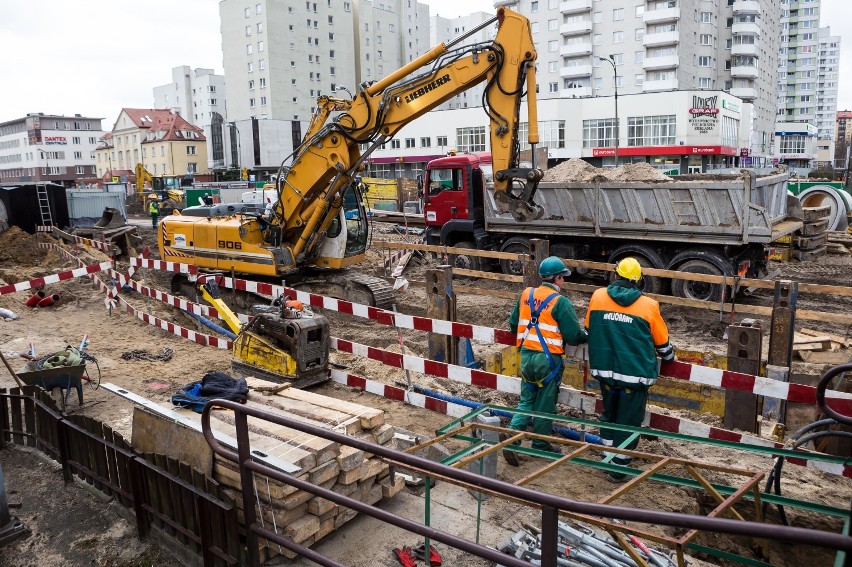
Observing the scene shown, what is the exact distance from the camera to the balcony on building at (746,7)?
69.5 m

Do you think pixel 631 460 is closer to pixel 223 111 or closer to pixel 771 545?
pixel 771 545

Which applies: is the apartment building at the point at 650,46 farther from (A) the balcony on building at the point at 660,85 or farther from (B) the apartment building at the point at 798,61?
(B) the apartment building at the point at 798,61

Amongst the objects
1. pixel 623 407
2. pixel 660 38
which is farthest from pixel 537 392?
pixel 660 38

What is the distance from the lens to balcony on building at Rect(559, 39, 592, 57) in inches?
2640

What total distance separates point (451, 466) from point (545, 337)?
2252 millimetres

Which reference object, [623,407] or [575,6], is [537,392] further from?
[575,6]

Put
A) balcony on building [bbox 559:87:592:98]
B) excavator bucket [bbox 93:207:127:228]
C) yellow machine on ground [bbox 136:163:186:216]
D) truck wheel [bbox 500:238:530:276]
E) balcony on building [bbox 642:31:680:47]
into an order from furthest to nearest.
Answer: balcony on building [bbox 559:87:592:98]
balcony on building [bbox 642:31:680:47]
yellow machine on ground [bbox 136:163:186:216]
excavator bucket [bbox 93:207:127:228]
truck wheel [bbox 500:238:530:276]

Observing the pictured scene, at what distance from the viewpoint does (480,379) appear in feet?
20.7

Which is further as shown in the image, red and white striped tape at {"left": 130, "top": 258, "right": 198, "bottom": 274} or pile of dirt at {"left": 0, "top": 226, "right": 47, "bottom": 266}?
pile of dirt at {"left": 0, "top": 226, "right": 47, "bottom": 266}

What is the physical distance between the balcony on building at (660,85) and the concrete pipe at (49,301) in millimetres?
62322

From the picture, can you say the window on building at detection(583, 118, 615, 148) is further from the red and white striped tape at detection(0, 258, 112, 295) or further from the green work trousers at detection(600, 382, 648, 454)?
the green work trousers at detection(600, 382, 648, 454)

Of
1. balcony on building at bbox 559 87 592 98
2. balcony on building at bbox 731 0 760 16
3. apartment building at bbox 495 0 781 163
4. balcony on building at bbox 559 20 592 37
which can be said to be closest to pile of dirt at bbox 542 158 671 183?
apartment building at bbox 495 0 781 163

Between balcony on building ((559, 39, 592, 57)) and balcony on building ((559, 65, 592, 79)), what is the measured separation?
1.32 metres

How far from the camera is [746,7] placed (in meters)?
69.5
